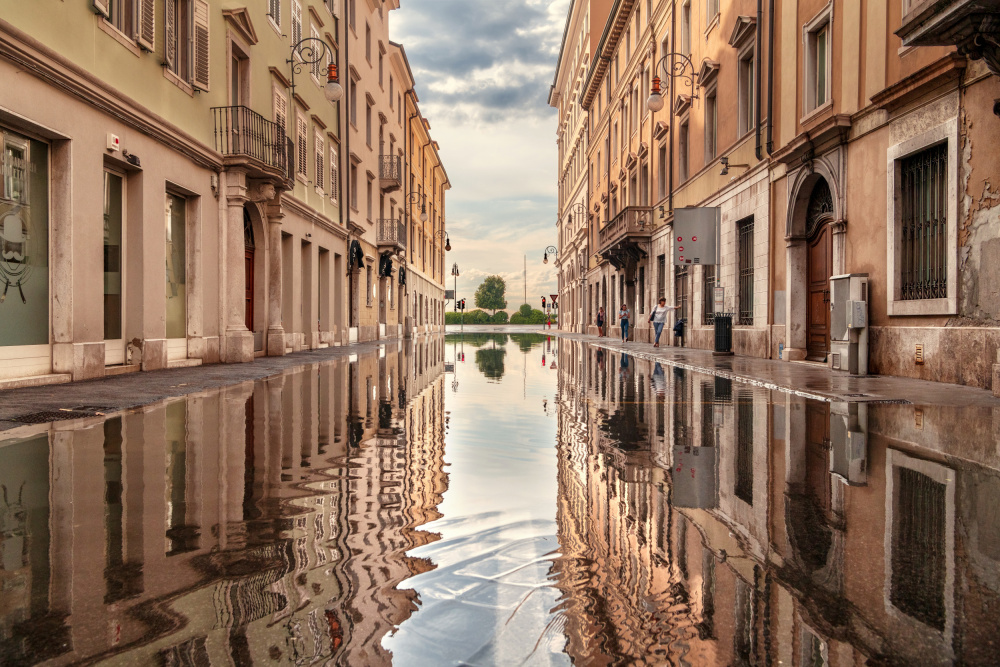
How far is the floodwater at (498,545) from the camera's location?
2164mm

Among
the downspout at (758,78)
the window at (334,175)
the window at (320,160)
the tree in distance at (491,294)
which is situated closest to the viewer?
the downspout at (758,78)

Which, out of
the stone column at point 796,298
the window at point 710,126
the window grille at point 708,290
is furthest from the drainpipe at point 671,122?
the stone column at point 796,298

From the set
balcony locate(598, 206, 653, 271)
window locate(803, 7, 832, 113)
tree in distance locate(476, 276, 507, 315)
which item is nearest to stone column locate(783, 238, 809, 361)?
window locate(803, 7, 832, 113)

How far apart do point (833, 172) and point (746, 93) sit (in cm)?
655

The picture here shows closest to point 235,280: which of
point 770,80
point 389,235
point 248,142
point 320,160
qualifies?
point 248,142

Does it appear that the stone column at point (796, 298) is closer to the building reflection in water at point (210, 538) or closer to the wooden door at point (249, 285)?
the building reflection in water at point (210, 538)

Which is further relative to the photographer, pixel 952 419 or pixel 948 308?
pixel 948 308

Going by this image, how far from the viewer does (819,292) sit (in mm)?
16109

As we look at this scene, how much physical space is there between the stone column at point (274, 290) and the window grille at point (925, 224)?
14359mm

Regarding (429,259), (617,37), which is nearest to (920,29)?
(617,37)

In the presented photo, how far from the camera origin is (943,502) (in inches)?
154

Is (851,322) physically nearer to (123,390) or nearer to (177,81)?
(123,390)

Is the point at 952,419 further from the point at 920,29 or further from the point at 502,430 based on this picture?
the point at 920,29

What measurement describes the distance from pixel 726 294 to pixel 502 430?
52.0 feet
